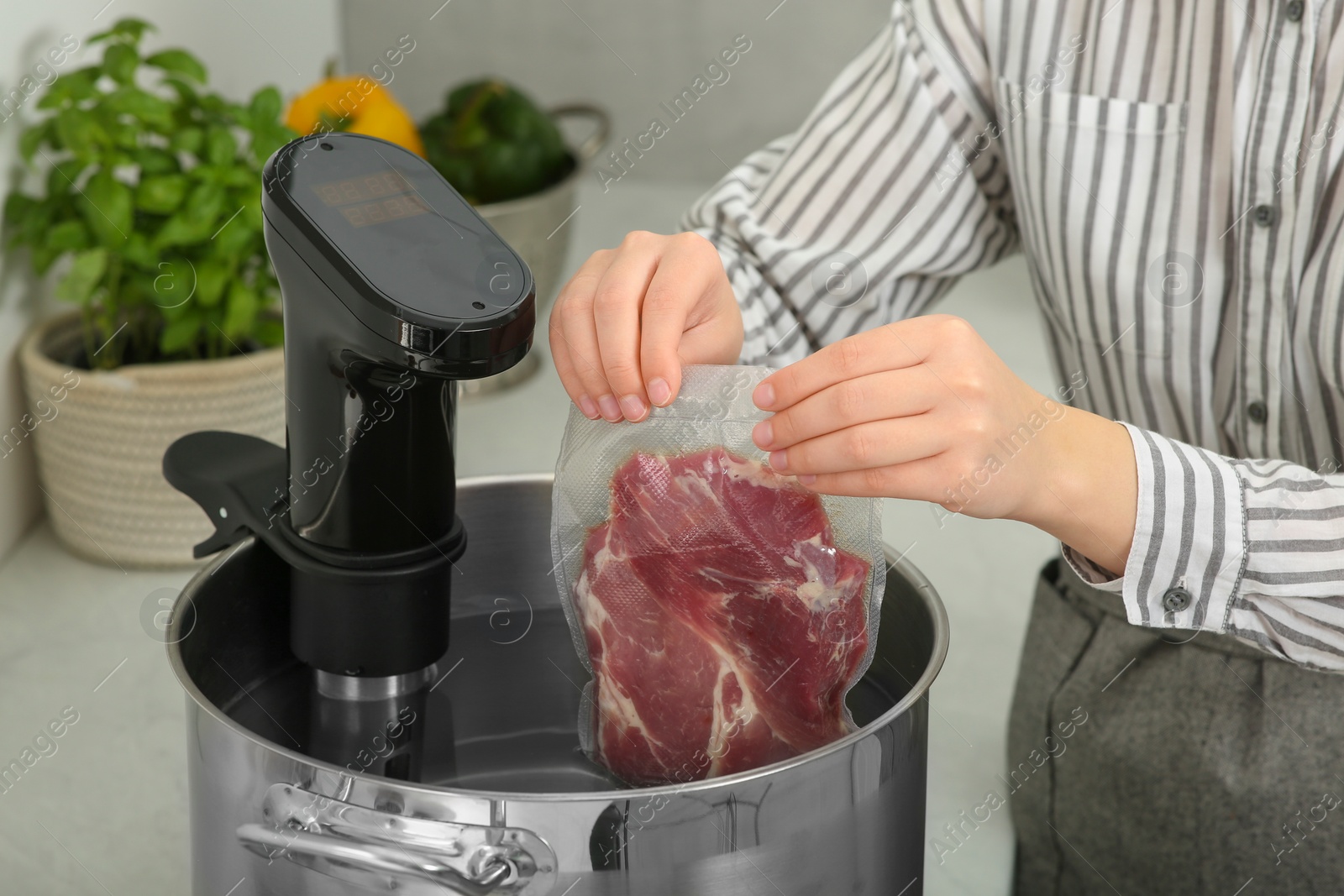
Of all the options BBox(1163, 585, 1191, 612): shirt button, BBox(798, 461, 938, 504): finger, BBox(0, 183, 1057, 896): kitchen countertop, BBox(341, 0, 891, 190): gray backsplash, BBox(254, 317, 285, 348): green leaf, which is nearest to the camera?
BBox(798, 461, 938, 504): finger

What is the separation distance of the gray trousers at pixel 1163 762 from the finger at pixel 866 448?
1.28ft

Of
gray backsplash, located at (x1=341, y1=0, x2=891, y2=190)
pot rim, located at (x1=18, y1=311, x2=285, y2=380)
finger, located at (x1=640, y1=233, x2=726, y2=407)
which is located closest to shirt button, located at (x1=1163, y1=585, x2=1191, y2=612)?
finger, located at (x1=640, y1=233, x2=726, y2=407)

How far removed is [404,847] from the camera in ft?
1.30

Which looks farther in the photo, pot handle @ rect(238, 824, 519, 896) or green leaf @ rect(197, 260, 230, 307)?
green leaf @ rect(197, 260, 230, 307)

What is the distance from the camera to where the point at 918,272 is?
86 cm

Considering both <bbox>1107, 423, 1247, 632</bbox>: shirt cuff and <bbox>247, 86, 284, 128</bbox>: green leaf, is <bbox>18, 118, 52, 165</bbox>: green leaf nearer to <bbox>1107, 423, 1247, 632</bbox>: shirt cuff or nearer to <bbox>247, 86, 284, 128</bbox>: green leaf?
<bbox>247, 86, 284, 128</bbox>: green leaf

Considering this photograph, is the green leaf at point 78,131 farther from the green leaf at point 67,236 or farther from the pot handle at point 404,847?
the pot handle at point 404,847

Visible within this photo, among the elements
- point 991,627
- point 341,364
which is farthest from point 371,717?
point 991,627

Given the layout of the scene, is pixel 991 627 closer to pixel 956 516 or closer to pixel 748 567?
pixel 956 516

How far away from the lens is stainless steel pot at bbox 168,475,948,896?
0.39m

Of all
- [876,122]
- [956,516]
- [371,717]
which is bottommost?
[956,516]

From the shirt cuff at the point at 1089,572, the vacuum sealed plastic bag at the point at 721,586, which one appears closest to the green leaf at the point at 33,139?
the vacuum sealed plastic bag at the point at 721,586

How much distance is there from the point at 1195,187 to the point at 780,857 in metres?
0.56

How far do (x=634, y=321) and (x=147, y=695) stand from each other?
51cm
